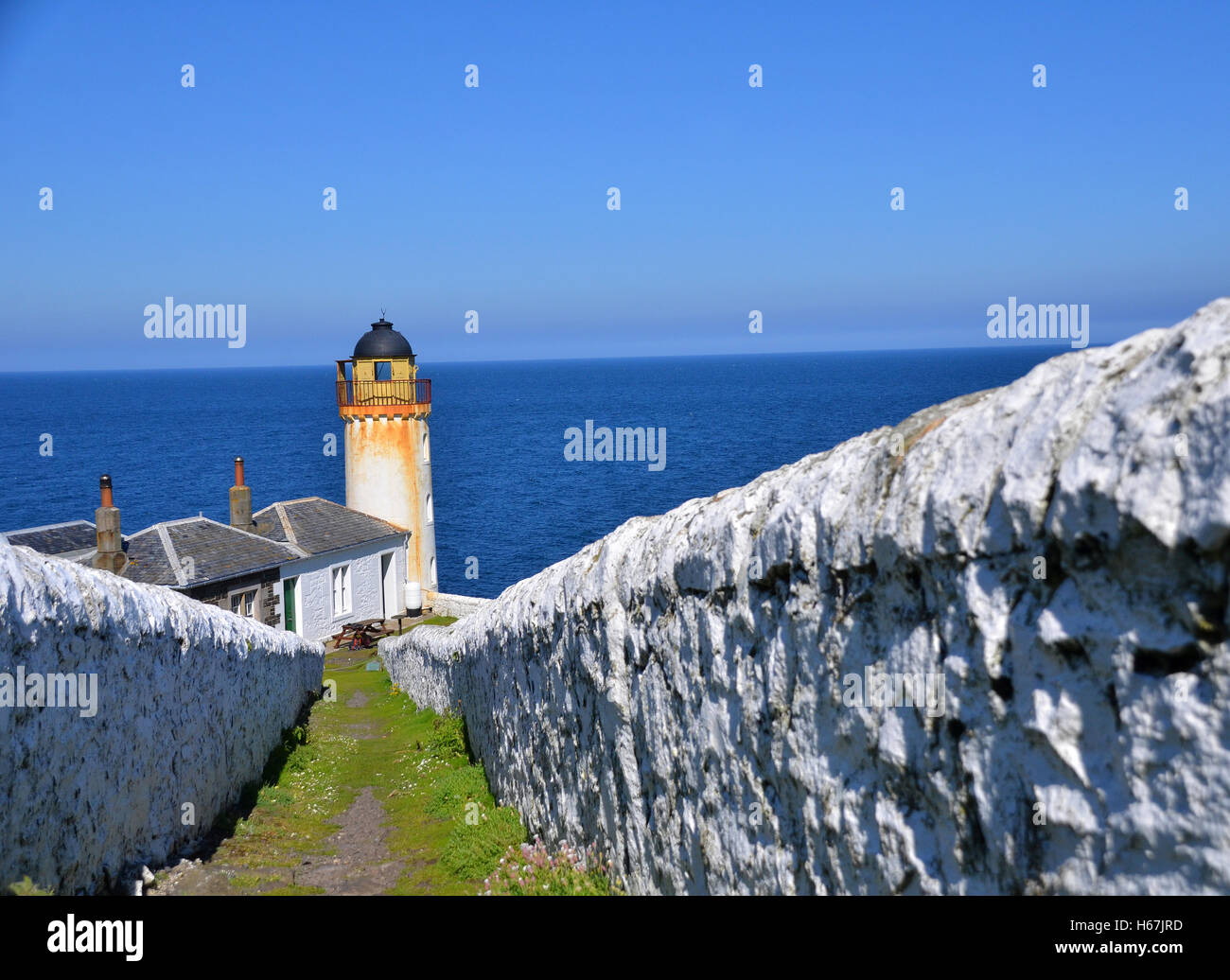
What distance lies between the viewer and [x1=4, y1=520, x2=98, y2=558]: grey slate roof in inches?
1048

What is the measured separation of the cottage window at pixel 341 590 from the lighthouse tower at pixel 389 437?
10.8ft

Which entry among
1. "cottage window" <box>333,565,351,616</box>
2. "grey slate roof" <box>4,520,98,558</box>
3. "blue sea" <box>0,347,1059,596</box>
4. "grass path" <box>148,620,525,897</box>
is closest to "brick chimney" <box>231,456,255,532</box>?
"cottage window" <box>333,565,351,616</box>

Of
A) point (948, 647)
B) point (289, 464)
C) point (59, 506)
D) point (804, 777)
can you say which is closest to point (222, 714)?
point (804, 777)

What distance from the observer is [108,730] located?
6770 mm

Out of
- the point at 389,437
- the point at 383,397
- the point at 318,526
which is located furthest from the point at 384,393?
the point at 318,526

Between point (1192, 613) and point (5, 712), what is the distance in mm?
5682

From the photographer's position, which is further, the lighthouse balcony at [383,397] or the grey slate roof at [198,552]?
the lighthouse balcony at [383,397]

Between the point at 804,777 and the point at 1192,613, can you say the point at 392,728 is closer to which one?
the point at 804,777

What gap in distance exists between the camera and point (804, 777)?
4438 mm

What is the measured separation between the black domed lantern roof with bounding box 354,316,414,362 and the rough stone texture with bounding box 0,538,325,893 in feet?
86.0

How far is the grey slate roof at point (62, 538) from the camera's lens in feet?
87.4

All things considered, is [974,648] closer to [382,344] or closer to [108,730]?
[108,730]

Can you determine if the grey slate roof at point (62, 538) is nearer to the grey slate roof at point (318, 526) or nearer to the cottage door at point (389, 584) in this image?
the grey slate roof at point (318, 526)

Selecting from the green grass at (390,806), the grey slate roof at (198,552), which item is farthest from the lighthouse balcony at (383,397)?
the green grass at (390,806)
